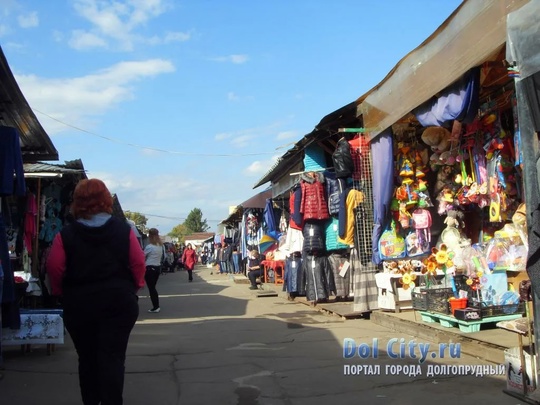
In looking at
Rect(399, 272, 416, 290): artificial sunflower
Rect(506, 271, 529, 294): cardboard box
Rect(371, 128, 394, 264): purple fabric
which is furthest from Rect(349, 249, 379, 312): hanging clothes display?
Rect(506, 271, 529, 294): cardboard box

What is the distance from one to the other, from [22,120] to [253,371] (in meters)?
4.25

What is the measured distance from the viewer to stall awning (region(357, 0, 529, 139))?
4.71 m

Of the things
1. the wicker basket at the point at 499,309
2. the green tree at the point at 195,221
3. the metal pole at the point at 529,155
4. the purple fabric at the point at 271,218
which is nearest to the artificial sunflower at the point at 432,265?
the wicker basket at the point at 499,309

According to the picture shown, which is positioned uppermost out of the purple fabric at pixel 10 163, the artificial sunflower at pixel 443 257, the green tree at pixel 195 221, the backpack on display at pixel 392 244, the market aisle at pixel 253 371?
the green tree at pixel 195 221

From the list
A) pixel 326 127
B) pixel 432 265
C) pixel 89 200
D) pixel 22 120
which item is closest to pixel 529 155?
pixel 89 200

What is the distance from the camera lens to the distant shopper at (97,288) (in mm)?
3568

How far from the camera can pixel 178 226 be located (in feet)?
417

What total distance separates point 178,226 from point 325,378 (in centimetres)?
12408

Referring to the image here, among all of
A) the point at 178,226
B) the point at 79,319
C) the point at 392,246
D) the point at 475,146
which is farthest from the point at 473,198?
the point at 178,226

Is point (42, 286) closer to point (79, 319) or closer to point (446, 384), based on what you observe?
point (79, 319)

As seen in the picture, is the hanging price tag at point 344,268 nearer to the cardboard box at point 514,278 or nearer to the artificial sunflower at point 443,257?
the artificial sunflower at point 443,257

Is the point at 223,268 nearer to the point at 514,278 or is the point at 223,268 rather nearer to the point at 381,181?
the point at 381,181

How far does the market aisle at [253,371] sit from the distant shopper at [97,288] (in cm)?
113

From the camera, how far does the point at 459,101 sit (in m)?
5.53
